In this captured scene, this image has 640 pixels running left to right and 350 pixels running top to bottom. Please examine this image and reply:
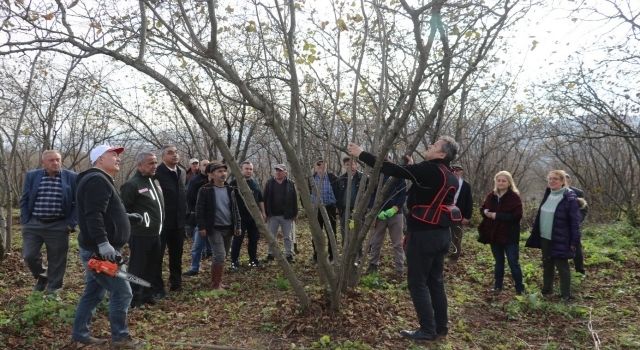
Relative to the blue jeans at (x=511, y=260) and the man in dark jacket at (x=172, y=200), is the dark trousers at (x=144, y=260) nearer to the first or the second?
the man in dark jacket at (x=172, y=200)

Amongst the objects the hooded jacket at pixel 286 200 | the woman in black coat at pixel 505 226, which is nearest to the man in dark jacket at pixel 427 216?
the woman in black coat at pixel 505 226

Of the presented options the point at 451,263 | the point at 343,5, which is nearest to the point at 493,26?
the point at 343,5

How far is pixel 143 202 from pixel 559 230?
496 centimetres

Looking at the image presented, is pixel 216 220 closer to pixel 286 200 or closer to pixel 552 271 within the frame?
pixel 286 200

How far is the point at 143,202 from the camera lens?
511 centimetres

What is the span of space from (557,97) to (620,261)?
659 cm

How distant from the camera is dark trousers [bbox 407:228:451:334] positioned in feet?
13.2

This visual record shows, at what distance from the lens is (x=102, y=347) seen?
157 inches

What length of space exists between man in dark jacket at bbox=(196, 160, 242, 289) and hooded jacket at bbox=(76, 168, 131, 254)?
223cm

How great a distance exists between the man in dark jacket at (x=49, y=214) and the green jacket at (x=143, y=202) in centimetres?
97

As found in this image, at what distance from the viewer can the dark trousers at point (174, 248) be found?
19.7ft

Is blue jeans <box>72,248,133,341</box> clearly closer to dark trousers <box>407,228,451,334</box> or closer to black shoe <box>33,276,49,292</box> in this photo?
black shoe <box>33,276,49,292</box>

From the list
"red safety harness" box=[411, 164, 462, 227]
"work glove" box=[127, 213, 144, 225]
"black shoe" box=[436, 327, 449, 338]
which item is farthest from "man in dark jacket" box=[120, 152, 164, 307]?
"black shoe" box=[436, 327, 449, 338]

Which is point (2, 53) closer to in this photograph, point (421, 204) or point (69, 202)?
point (69, 202)
